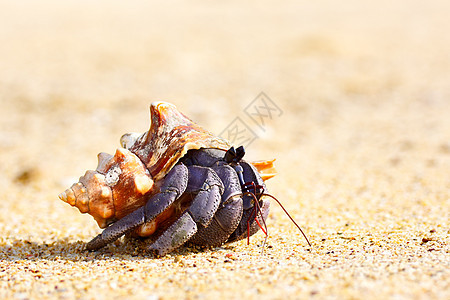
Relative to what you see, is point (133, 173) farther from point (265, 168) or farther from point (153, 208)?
point (265, 168)

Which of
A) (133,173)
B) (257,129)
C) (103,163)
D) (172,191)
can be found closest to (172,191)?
(172,191)

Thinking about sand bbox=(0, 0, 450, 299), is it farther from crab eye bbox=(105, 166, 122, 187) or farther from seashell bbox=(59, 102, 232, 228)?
crab eye bbox=(105, 166, 122, 187)

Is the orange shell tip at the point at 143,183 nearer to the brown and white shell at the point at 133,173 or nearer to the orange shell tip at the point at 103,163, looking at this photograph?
the brown and white shell at the point at 133,173

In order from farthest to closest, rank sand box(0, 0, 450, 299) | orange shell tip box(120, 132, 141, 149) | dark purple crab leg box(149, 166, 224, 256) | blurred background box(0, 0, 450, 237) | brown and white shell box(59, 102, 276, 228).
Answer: blurred background box(0, 0, 450, 237) < orange shell tip box(120, 132, 141, 149) < brown and white shell box(59, 102, 276, 228) < dark purple crab leg box(149, 166, 224, 256) < sand box(0, 0, 450, 299)

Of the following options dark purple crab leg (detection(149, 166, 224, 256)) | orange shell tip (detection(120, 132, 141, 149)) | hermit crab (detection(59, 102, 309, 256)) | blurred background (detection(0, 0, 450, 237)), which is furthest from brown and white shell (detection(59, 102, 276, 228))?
blurred background (detection(0, 0, 450, 237))

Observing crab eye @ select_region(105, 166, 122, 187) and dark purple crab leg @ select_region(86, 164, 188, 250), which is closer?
dark purple crab leg @ select_region(86, 164, 188, 250)

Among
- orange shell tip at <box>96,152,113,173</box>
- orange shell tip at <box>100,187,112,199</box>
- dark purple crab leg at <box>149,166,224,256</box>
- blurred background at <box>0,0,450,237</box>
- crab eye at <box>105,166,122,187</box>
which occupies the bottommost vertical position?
dark purple crab leg at <box>149,166,224,256</box>

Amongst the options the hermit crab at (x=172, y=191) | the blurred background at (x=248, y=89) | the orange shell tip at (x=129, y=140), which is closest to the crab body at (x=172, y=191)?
the hermit crab at (x=172, y=191)

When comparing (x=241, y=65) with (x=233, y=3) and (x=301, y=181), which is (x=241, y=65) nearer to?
(x=301, y=181)

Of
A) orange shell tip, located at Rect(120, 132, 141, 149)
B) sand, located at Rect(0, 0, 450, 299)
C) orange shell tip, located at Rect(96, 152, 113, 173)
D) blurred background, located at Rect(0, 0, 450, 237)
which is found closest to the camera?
sand, located at Rect(0, 0, 450, 299)
